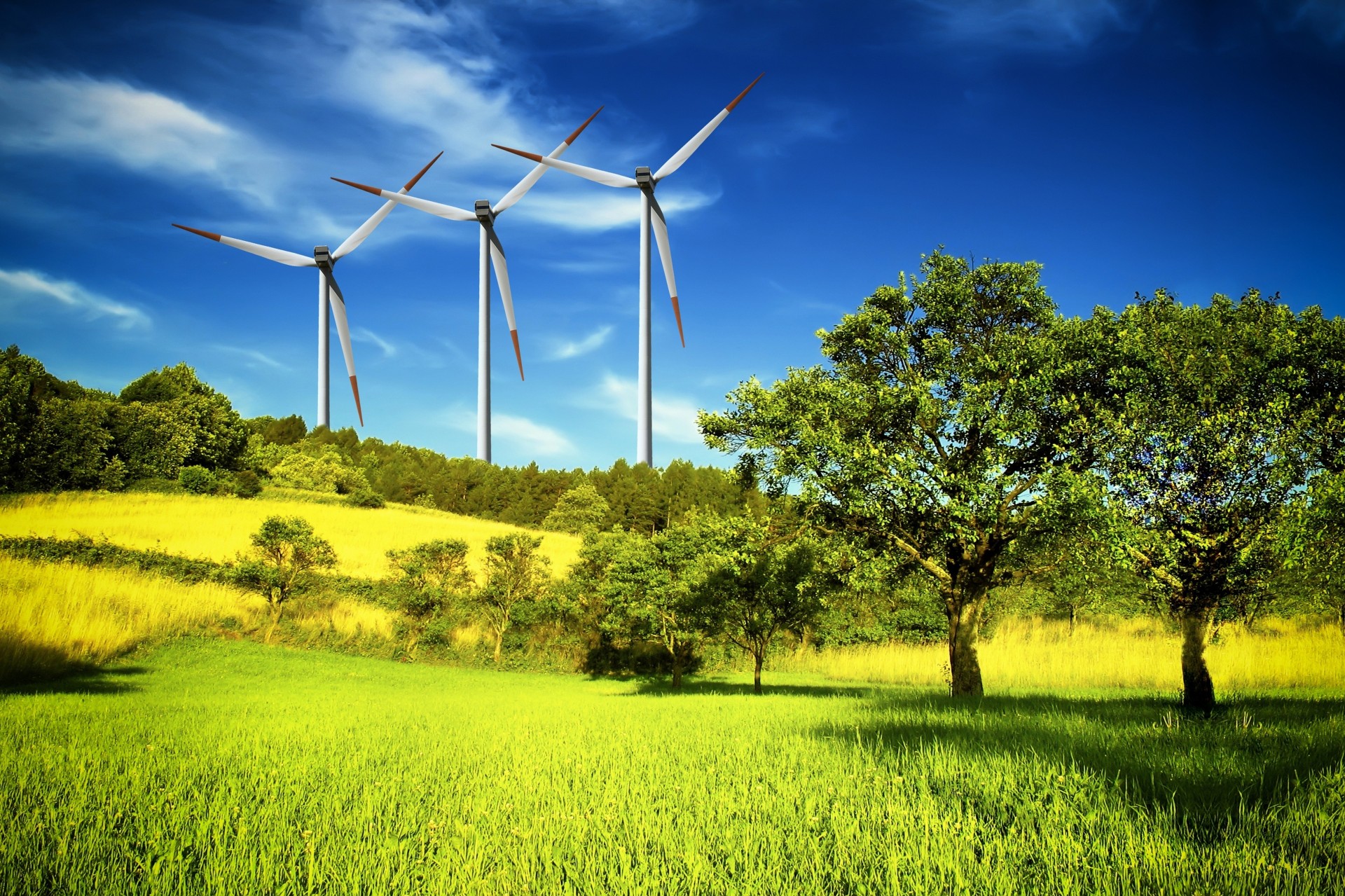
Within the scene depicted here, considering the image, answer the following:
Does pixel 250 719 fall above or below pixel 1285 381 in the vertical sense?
below

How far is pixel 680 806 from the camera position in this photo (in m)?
6.41

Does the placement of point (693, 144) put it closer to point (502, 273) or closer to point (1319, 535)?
point (502, 273)

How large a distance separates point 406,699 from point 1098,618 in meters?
38.2

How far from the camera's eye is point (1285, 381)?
15742 millimetres

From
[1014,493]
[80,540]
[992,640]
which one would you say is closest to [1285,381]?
[1014,493]

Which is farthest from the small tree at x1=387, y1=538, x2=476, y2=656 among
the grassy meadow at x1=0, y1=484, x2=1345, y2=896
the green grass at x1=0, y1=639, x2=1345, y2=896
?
the green grass at x1=0, y1=639, x2=1345, y2=896

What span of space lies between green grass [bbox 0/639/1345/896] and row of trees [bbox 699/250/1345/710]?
4.82m

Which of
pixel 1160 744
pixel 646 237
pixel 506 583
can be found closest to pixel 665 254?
pixel 646 237

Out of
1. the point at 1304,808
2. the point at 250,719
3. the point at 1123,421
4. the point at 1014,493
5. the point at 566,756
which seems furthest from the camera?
the point at 1014,493

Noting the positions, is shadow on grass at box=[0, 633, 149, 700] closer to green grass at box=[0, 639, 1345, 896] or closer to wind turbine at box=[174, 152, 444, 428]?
green grass at box=[0, 639, 1345, 896]

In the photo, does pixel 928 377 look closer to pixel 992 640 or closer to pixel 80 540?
pixel 992 640

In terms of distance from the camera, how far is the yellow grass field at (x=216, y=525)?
47469 millimetres

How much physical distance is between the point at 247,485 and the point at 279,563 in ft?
169

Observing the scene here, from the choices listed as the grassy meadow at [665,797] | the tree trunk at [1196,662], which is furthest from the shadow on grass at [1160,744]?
the tree trunk at [1196,662]
